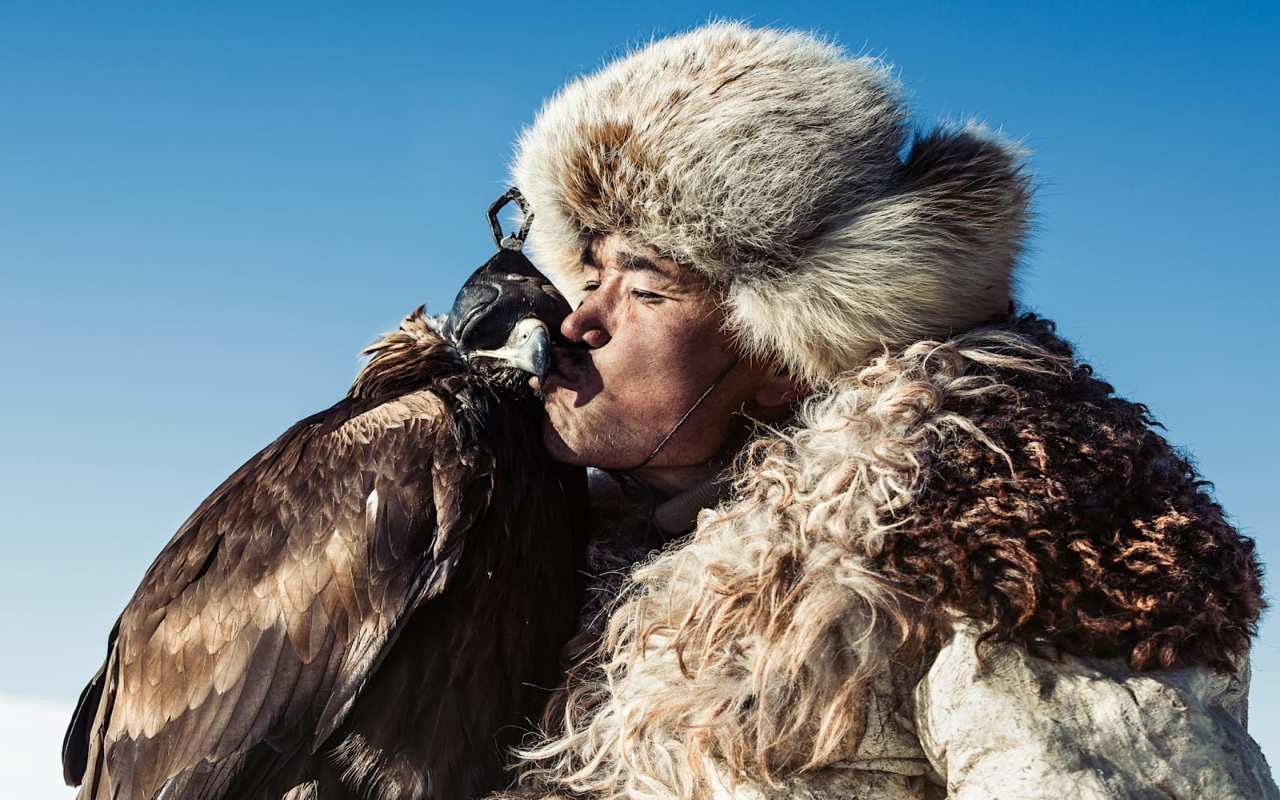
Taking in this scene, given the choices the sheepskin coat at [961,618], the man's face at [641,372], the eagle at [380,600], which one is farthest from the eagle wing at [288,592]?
the sheepskin coat at [961,618]

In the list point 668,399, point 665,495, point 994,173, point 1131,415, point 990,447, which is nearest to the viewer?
point 990,447

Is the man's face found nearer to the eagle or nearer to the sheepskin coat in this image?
the eagle

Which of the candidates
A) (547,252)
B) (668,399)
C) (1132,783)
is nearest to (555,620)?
(668,399)

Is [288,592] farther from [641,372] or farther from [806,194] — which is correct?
[806,194]

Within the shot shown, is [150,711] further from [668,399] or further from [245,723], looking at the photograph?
[668,399]

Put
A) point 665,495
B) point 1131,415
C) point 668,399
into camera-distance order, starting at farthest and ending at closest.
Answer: point 665,495, point 668,399, point 1131,415

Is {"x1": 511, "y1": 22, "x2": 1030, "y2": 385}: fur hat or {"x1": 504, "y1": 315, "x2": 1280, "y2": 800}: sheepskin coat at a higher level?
{"x1": 511, "y1": 22, "x2": 1030, "y2": 385}: fur hat

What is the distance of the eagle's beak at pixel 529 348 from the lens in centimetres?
296

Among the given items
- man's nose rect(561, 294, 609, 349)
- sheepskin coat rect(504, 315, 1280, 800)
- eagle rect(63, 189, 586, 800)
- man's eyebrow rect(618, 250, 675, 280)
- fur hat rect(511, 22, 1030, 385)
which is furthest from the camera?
man's nose rect(561, 294, 609, 349)

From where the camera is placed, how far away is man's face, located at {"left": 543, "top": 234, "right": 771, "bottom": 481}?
9.62ft

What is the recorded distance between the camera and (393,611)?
2768 millimetres

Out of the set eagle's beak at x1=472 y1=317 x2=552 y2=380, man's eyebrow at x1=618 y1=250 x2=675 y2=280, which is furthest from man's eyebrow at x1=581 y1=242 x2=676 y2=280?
eagle's beak at x1=472 y1=317 x2=552 y2=380

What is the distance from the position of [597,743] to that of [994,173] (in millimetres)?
1507

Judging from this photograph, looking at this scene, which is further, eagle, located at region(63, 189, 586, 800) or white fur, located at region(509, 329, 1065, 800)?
eagle, located at region(63, 189, 586, 800)
